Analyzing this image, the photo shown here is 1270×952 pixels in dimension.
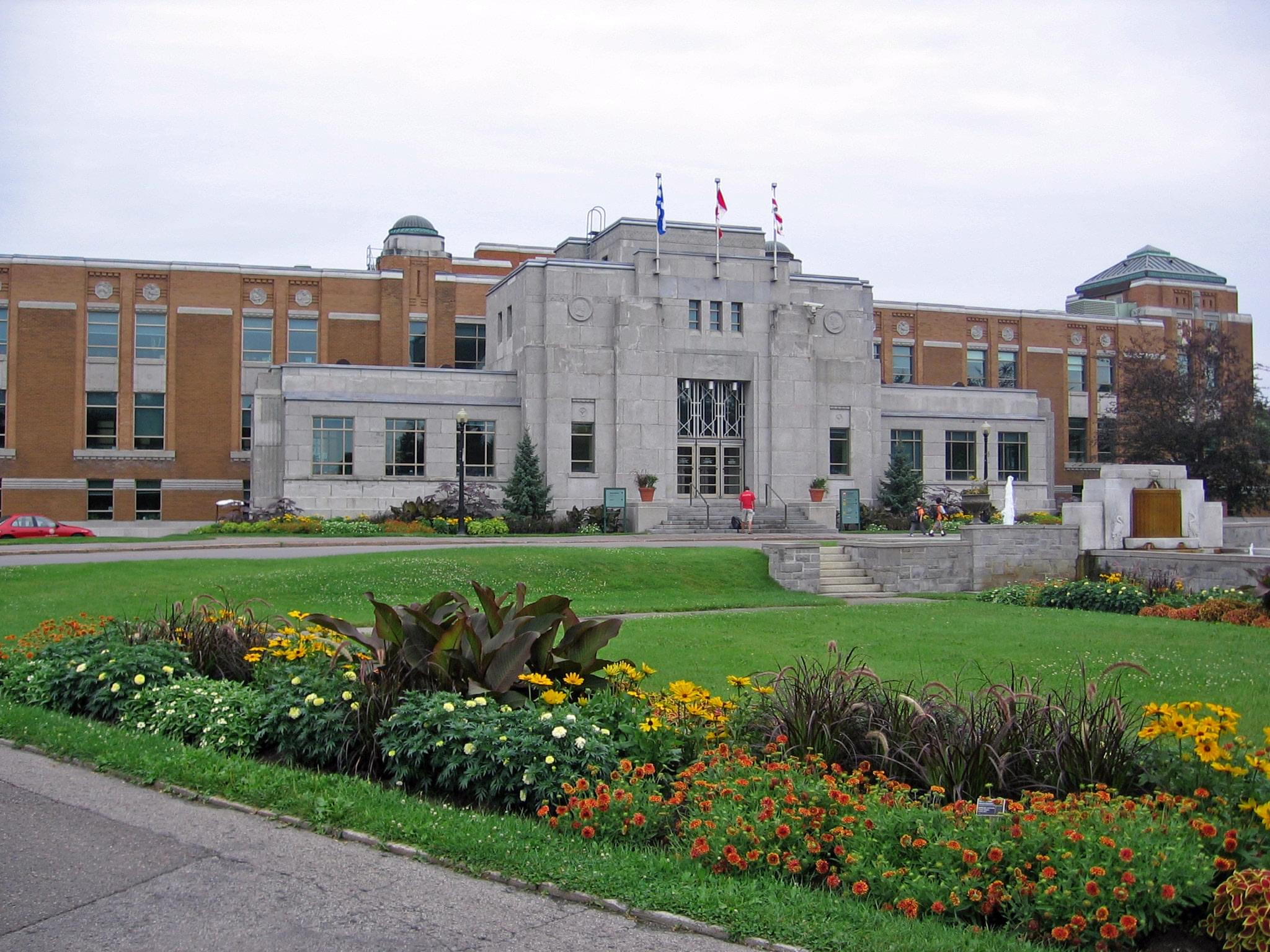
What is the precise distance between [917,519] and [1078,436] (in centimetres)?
3184

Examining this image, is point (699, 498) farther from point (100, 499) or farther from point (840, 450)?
point (100, 499)

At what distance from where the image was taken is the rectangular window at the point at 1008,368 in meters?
71.1

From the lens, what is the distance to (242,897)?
247 inches

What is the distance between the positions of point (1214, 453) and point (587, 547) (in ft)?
114

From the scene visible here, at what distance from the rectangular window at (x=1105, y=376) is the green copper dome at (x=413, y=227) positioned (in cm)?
4213

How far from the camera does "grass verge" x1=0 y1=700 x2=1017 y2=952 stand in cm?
564

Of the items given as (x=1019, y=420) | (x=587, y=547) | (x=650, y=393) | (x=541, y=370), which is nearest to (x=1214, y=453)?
(x=1019, y=420)

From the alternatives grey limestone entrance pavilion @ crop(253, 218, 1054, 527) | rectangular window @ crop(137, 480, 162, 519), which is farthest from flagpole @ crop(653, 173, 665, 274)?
rectangular window @ crop(137, 480, 162, 519)

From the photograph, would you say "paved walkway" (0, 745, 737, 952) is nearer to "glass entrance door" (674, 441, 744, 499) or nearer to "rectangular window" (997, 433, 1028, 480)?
"glass entrance door" (674, 441, 744, 499)

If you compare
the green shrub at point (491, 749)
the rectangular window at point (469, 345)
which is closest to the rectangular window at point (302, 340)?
the rectangular window at point (469, 345)

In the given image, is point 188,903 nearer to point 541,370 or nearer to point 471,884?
point 471,884

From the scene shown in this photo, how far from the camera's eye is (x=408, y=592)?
22.1m

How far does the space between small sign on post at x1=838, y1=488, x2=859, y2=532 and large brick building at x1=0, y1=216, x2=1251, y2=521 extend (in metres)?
2.69

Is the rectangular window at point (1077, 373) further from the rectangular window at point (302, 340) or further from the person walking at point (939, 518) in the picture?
the rectangular window at point (302, 340)
